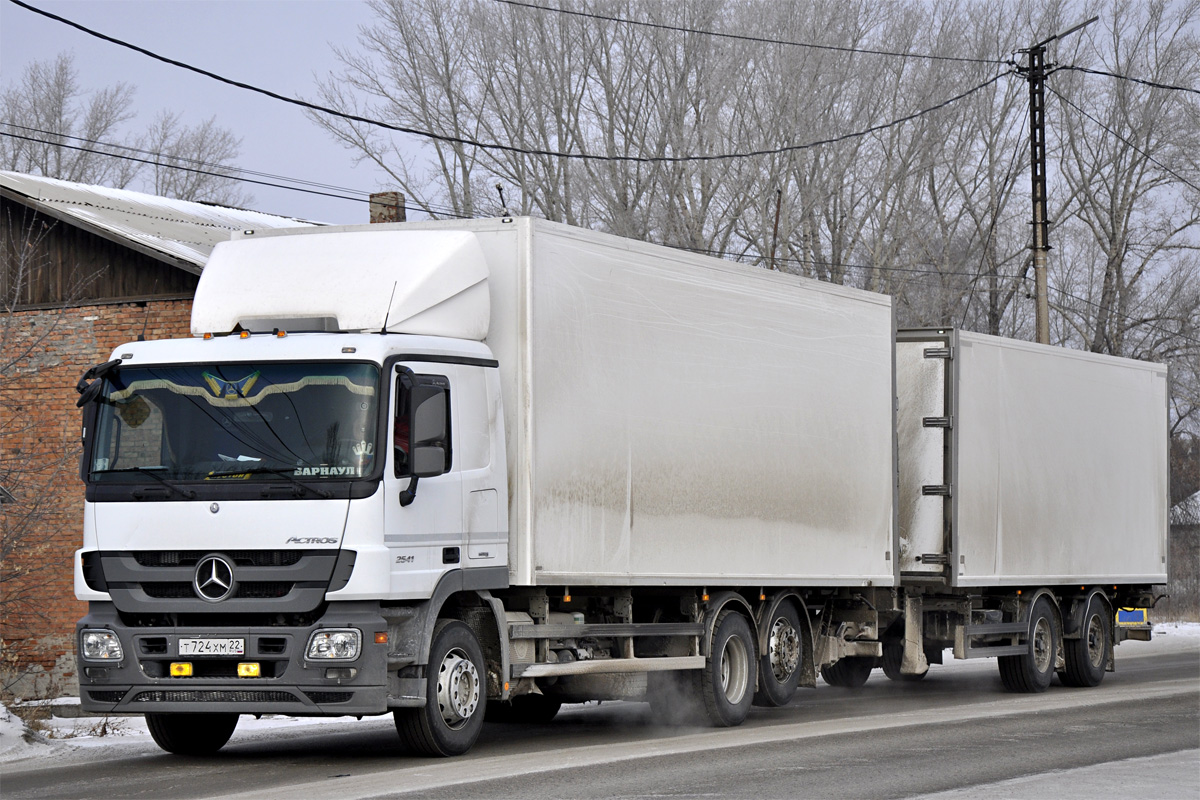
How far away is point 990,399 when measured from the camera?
16594 millimetres

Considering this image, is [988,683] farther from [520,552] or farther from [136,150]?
[136,150]

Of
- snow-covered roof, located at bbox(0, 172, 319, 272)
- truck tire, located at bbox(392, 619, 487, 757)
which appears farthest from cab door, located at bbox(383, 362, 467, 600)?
snow-covered roof, located at bbox(0, 172, 319, 272)

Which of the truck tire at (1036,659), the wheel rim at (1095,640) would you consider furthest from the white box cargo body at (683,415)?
the wheel rim at (1095,640)

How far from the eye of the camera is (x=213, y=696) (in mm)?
9766

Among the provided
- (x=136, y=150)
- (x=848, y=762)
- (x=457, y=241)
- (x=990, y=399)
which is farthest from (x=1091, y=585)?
(x=136, y=150)

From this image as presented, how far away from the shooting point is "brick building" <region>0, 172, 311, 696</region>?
19266 mm

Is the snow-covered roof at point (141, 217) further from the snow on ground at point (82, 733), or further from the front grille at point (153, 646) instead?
the front grille at point (153, 646)

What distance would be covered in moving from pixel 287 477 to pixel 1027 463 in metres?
10.1

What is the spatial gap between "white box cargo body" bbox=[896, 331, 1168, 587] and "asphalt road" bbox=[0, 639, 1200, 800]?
6.48 ft

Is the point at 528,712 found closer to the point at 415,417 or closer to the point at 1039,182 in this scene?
the point at 415,417

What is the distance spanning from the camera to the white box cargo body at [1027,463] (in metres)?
16.0

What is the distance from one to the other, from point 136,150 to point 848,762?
36971 mm

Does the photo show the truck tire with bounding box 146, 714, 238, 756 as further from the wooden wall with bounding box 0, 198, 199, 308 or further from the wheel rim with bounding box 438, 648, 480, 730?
the wooden wall with bounding box 0, 198, 199, 308

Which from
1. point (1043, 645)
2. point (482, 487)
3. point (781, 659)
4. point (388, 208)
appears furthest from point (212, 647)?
point (388, 208)
